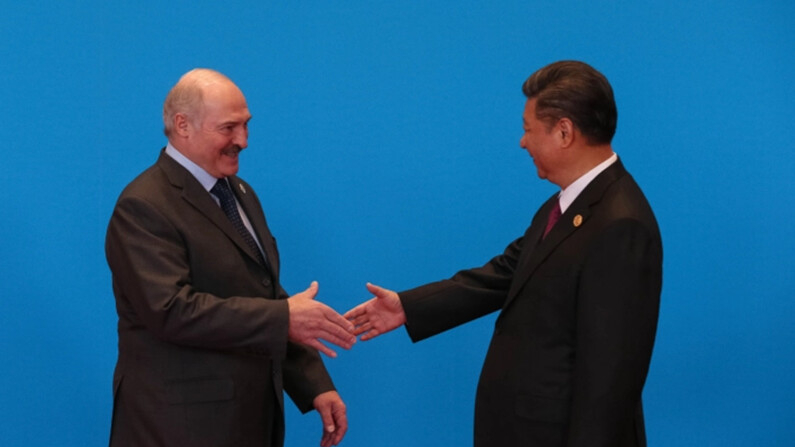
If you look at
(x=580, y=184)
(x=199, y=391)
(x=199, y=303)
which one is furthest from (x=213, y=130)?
(x=580, y=184)

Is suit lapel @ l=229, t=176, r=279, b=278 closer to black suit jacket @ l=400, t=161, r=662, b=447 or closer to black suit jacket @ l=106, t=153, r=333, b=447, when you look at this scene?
black suit jacket @ l=106, t=153, r=333, b=447

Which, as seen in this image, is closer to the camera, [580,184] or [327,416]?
[580,184]

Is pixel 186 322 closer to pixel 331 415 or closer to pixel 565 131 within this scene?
pixel 331 415

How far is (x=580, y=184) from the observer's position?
243 centimetres

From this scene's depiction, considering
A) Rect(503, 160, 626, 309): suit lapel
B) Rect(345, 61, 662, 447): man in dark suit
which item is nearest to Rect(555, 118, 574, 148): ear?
Rect(345, 61, 662, 447): man in dark suit

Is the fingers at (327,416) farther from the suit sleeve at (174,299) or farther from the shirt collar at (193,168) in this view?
the shirt collar at (193,168)

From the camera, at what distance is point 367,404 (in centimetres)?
370

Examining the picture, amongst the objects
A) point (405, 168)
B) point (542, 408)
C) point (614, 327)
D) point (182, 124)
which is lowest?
point (542, 408)

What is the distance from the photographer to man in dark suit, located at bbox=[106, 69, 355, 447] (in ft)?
7.68

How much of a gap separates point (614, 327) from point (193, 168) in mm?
1114

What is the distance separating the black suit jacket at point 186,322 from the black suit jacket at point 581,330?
0.56m

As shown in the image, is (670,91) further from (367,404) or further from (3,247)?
(3,247)

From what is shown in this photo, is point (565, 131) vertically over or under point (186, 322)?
over

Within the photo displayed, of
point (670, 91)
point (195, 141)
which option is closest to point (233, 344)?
point (195, 141)
